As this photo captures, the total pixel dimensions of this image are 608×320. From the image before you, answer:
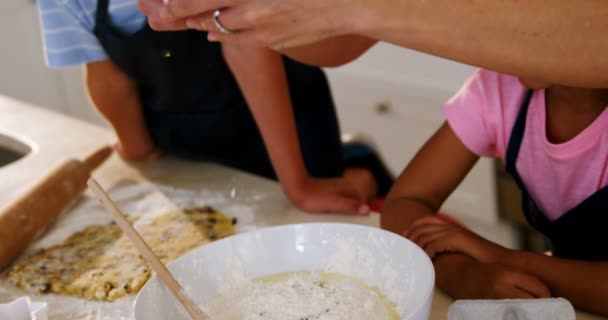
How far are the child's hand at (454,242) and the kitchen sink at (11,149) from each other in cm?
81

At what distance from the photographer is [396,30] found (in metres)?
0.69

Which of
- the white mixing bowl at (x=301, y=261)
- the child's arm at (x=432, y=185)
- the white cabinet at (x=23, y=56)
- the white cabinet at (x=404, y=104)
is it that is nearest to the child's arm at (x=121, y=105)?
the child's arm at (x=432, y=185)

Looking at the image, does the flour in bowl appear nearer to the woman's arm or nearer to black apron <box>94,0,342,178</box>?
the woman's arm

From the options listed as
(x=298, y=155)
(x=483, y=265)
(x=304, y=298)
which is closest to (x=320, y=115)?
(x=298, y=155)

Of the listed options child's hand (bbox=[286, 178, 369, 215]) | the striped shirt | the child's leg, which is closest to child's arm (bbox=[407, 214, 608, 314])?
child's hand (bbox=[286, 178, 369, 215])

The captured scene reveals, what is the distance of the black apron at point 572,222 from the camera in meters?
0.88

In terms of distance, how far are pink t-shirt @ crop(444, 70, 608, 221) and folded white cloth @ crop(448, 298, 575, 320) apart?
12.5 inches

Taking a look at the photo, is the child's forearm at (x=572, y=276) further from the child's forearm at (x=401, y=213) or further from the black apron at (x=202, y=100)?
the black apron at (x=202, y=100)

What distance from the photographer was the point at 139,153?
1.30m

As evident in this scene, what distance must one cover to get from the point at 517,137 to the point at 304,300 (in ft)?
1.37

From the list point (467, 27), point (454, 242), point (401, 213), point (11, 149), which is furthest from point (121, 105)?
point (467, 27)

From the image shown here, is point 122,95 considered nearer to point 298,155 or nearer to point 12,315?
point 298,155

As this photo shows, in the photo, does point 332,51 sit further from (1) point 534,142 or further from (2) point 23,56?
(2) point 23,56

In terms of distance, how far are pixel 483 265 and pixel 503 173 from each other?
1.23m
